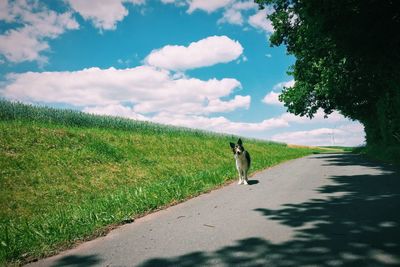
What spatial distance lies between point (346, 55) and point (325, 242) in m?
15.0

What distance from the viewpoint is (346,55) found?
17.3 meters

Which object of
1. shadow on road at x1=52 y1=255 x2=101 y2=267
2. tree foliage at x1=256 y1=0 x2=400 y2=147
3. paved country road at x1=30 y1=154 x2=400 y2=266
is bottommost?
shadow on road at x1=52 y1=255 x2=101 y2=267

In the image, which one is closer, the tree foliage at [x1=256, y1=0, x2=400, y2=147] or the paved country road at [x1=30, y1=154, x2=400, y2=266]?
the paved country road at [x1=30, y1=154, x2=400, y2=266]

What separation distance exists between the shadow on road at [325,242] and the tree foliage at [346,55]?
30.9 ft

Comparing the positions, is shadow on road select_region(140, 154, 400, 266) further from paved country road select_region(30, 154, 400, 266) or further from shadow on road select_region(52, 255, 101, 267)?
shadow on road select_region(52, 255, 101, 267)

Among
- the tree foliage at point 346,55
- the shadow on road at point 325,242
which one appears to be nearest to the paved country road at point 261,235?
the shadow on road at point 325,242

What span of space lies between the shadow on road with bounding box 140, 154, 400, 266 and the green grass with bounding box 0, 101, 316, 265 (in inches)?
102

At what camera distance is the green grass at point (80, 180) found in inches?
243

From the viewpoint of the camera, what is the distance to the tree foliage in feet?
45.7

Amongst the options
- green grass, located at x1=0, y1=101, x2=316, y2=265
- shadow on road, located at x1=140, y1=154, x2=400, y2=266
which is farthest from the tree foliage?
shadow on road, located at x1=140, y1=154, x2=400, y2=266

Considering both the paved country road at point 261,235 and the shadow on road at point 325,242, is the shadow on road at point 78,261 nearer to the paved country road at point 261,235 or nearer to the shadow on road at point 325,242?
the paved country road at point 261,235

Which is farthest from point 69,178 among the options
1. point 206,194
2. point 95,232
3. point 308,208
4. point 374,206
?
point 374,206

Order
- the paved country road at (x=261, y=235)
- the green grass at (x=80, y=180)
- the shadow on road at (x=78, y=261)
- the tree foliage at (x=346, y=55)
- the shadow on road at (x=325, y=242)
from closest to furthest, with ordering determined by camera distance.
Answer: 1. the shadow on road at (x=325, y=242)
2. the paved country road at (x=261, y=235)
3. the shadow on road at (x=78, y=261)
4. the green grass at (x=80, y=180)
5. the tree foliage at (x=346, y=55)

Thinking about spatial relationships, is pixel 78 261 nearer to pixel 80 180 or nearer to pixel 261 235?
pixel 261 235
